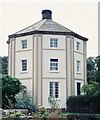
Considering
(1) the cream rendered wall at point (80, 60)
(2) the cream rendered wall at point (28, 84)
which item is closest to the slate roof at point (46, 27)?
(1) the cream rendered wall at point (80, 60)

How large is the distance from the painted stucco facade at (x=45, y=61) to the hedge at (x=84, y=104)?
2.77m

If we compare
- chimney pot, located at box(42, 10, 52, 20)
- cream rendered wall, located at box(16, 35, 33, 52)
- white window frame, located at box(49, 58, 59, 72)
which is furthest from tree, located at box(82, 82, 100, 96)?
chimney pot, located at box(42, 10, 52, 20)

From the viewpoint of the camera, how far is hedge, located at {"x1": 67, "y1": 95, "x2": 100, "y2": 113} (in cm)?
3319

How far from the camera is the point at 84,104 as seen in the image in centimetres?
3394

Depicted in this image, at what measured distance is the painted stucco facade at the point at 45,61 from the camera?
37.0 metres

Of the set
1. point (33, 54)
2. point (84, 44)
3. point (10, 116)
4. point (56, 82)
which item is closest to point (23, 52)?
point (33, 54)

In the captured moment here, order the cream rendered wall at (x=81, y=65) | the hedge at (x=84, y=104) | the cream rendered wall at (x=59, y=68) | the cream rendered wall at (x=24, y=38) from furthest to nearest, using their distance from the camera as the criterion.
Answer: the cream rendered wall at (x=81, y=65) < the cream rendered wall at (x=24, y=38) < the cream rendered wall at (x=59, y=68) < the hedge at (x=84, y=104)

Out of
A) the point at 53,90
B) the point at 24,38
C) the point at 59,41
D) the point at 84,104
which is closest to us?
the point at 84,104

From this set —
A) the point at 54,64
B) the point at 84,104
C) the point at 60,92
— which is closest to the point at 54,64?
the point at 54,64

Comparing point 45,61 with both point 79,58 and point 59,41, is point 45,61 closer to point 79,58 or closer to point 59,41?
point 59,41

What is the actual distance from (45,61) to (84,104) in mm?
6575

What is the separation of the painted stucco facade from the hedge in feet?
9.09

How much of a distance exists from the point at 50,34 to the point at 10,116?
74.8ft

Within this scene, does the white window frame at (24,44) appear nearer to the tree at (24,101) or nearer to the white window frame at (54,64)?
the white window frame at (54,64)
